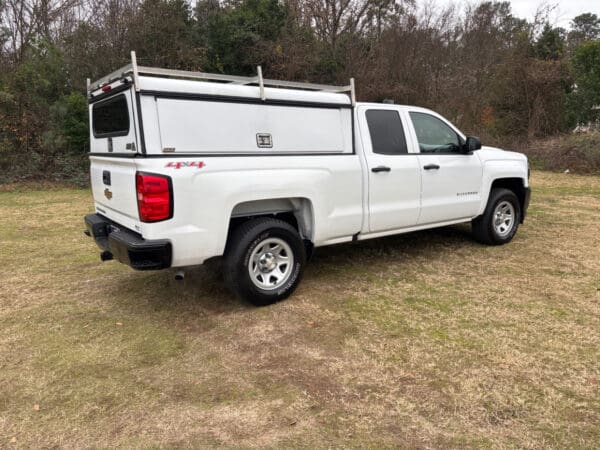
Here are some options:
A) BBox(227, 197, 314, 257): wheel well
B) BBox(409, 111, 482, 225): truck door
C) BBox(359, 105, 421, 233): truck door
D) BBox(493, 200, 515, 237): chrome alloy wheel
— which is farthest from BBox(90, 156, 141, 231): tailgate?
BBox(493, 200, 515, 237): chrome alloy wheel

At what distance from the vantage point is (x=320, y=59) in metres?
18.2

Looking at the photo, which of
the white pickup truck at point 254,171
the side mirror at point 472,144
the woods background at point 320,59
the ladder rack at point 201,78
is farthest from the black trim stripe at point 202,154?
the woods background at point 320,59

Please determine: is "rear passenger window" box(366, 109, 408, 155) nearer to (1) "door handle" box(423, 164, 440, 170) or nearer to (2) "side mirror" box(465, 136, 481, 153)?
(1) "door handle" box(423, 164, 440, 170)

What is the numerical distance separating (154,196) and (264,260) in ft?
4.04

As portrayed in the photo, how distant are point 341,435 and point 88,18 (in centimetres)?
1773

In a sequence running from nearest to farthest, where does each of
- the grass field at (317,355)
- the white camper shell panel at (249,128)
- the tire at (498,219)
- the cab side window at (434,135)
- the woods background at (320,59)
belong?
the grass field at (317,355) < the white camper shell panel at (249,128) < the cab side window at (434,135) < the tire at (498,219) < the woods background at (320,59)

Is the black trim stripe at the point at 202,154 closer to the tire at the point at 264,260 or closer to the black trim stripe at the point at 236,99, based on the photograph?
the black trim stripe at the point at 236,99

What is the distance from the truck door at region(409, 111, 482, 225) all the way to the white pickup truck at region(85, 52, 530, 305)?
19mm

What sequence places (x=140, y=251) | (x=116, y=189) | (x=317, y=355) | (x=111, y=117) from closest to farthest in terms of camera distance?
(x=317, y=355)
(x=140, y=251)
(x=116, y=189)
(x=111, y=117)

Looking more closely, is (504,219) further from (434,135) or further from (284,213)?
(284,213)

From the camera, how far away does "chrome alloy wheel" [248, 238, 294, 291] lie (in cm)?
421

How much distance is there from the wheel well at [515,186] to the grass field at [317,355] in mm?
940

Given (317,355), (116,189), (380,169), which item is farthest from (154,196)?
(380,169)

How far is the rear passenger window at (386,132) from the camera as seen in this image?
4.93 metres
